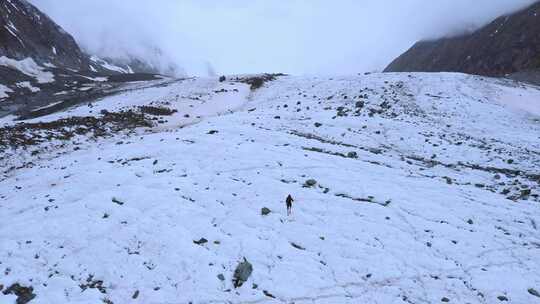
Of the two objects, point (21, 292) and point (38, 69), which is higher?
point (38, 69)

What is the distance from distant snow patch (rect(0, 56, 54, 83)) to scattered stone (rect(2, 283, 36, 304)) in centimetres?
10238

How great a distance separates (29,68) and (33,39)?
31.5 metres

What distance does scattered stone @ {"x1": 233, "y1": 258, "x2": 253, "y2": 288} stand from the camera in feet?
48.4

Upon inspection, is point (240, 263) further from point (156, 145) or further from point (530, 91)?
point (530, 91)

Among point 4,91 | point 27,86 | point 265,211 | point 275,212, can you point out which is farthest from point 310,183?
point 27,86

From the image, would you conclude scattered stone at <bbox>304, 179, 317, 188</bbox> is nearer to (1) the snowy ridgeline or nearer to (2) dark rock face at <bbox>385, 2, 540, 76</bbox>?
(1) the snowy ridgeline

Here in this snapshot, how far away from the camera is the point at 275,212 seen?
1952 centimetres

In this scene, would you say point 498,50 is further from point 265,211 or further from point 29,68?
point 265,211

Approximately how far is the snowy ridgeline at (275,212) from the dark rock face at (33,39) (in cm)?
9852

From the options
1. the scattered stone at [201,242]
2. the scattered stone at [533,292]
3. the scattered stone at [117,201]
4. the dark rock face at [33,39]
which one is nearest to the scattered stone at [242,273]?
the scattered stone at [201,242]

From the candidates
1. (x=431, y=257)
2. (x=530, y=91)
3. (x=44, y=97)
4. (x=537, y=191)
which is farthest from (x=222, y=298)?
(x=44, y=97)

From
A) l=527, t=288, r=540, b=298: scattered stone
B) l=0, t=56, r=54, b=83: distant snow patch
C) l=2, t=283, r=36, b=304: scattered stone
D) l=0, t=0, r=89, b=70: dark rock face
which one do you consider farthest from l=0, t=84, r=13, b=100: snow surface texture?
l=527, t=288, r=540, b=298: scattered stone

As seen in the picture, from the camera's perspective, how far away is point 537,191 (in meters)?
24.0

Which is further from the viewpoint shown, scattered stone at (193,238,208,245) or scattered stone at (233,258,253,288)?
scattered stone at (193,238,208,245)
